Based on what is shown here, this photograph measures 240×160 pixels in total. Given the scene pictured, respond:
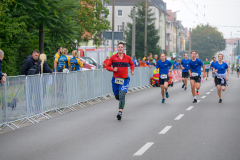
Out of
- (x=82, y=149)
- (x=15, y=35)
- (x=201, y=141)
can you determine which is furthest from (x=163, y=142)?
(x=15, y=35)

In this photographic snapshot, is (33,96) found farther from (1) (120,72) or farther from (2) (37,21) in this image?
(2) (37,21)

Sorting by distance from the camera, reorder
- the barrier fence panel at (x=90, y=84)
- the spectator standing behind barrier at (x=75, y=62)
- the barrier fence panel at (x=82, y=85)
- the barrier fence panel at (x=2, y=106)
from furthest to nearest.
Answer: the spectator standing behind barrier at (x=75, y=62) → the barrier fence panel at (x=90, y=84) → the barrier fence panel at (x=82, y=85) → the barrier fence panel at (x=2, y=106)

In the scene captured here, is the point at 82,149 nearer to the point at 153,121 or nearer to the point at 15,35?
the point at 153,121

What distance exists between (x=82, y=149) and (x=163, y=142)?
143 cm

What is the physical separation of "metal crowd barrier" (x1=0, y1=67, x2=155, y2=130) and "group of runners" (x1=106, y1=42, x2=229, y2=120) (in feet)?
3.94

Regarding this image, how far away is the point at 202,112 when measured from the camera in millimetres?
13164

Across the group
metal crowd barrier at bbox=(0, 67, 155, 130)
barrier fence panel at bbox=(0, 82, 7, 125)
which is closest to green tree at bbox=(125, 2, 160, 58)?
metal crowd barrier at bbox=(0, 67, 155, 130)

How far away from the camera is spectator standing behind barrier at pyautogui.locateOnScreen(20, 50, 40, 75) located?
1275 cm

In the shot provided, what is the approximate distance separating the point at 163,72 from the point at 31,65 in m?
5.66

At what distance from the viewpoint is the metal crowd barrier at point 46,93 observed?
1056 cm

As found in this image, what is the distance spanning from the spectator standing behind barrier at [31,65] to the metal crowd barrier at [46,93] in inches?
16.5

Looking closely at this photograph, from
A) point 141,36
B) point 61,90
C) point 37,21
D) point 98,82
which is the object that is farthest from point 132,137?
point 141,36

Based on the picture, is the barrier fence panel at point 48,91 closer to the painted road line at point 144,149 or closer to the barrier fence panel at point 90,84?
the barrier fence panel at point 90,84

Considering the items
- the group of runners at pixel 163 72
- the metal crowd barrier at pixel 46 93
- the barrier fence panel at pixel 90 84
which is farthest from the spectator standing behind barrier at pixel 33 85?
the barrier fence panel at pixel 90 84
